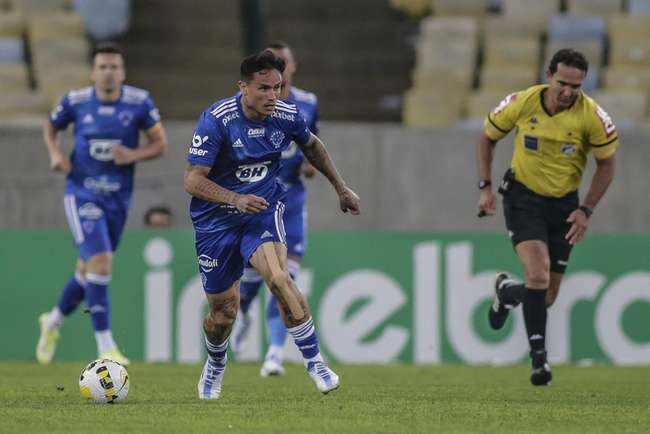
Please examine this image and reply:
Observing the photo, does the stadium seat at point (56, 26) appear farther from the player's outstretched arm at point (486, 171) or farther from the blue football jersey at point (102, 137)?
the player's outstretched arm at point (486, 171)

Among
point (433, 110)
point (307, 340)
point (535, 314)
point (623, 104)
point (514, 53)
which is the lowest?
point (433, 110)

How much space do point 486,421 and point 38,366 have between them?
6.10 metres

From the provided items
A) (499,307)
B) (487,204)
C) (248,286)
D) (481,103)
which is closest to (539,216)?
(487,204)

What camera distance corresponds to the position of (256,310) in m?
14.6

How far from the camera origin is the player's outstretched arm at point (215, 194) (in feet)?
27.3

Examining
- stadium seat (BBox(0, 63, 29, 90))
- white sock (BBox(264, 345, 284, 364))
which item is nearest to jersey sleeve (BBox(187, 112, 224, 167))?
white sock (BBox(264, 345, 284, 364))

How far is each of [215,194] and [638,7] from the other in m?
10.9

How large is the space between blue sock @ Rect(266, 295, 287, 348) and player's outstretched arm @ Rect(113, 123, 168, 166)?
1.55m

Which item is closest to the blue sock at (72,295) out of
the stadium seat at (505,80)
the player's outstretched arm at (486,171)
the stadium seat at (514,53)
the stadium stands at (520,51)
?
the player's outstretched arm at (486,171)

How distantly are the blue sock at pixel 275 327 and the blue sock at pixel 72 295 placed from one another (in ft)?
5.59

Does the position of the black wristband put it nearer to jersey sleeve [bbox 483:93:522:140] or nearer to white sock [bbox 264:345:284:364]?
jersey sleeve [bbox 483:93:522:140]

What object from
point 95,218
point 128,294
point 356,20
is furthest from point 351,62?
point 95,218

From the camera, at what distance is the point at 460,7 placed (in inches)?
731

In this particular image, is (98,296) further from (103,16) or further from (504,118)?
(103,16)
